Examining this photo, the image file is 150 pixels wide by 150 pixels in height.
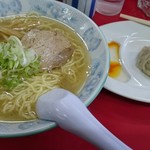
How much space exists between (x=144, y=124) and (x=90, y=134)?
350 millimetres

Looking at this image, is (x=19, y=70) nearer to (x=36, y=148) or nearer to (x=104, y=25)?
(x=36, y=148)

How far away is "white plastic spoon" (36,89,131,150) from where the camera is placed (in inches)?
28.5

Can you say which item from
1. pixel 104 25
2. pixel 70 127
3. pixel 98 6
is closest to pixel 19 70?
pixel 70 127

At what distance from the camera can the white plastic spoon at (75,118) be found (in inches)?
28.5

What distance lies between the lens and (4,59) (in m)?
1.07

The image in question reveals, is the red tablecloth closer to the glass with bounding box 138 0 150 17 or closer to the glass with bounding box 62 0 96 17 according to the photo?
the glass with bounding box 62 0 96 17

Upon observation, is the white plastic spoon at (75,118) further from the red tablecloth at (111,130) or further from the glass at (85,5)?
the glass at (85,5)

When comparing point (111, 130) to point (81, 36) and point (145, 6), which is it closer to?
point (81, 36)

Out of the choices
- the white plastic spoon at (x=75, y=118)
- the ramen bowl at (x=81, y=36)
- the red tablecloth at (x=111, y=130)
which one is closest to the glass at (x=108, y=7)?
the ramen bowl at (x=81, y=36)

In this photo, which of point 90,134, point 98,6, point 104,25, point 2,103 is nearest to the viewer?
point 90,134

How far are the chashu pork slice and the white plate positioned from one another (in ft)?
0.67

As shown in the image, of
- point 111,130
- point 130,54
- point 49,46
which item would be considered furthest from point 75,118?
point 130,54

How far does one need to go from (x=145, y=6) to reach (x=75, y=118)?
0.97 metres

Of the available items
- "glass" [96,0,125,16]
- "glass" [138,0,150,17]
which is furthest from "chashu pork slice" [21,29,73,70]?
"glass" [138,0,150,17]
